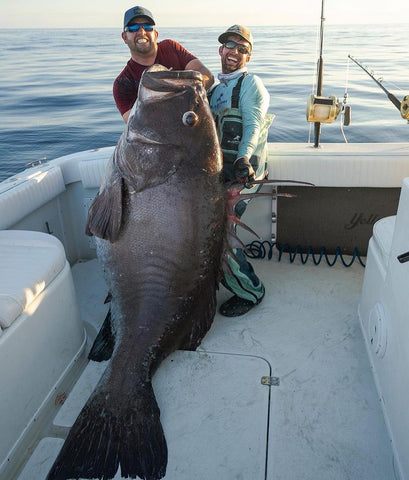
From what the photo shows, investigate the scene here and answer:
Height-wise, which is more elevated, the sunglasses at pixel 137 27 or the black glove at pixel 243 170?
the sunglasses at pixel 137 27

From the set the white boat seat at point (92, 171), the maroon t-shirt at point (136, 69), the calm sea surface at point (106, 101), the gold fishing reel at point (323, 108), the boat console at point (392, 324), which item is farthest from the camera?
the calm sea surface at point (106, 101)

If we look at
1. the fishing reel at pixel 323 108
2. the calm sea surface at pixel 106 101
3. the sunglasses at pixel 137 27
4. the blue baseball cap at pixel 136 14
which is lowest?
the calm sea surface at pixel 106 101

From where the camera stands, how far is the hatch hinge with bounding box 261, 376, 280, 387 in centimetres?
218

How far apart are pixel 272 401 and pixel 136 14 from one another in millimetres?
2444

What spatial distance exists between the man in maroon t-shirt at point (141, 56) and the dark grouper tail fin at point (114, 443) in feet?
5.68

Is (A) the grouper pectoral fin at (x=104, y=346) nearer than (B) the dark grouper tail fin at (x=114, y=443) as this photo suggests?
No

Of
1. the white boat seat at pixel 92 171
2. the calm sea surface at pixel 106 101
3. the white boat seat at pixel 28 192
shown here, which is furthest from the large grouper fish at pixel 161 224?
the calm sea surface at pixel 106 101

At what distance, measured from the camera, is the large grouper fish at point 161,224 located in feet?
7.03

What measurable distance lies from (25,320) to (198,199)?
99 centimetres

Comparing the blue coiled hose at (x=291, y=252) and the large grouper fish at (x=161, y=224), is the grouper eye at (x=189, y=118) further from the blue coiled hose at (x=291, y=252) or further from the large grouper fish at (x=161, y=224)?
the blue coiled hose at (x=291, y=252)

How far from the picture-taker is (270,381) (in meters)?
2.20

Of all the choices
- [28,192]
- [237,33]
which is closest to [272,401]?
[28,192]

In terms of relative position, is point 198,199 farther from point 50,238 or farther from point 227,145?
point 50,238

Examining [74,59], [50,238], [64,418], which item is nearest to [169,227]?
[50,238]
